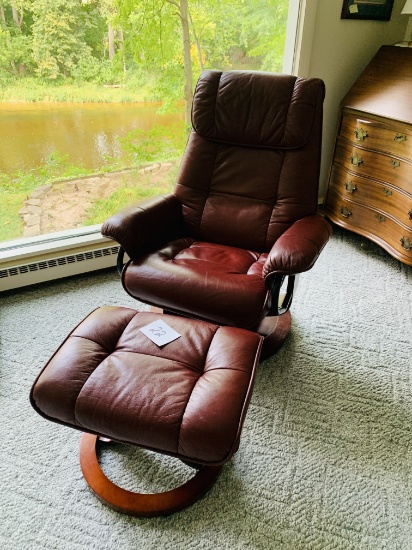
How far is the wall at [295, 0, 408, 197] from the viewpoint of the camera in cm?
232

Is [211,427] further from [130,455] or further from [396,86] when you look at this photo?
[396,86]

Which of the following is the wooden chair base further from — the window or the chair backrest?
the window

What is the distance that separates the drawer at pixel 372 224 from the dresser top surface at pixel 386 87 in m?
0.53

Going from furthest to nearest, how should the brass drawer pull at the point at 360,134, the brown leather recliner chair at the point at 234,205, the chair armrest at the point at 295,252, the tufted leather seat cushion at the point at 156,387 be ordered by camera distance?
the brass drawer pull at the point at 360,134
the brown leather recliner chair at the point at 234,205
the chair armrest at the point at 295,252
the tufted leather seat cushion at the point at 156,387

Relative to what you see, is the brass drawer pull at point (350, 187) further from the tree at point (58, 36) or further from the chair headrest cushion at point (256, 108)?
the tree at point (58, 36)

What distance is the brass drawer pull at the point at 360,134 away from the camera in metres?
2.29

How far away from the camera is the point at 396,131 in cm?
212

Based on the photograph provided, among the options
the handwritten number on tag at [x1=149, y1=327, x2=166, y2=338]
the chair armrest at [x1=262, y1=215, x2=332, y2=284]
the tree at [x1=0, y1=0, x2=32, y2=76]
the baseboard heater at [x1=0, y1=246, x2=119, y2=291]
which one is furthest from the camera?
the baseboard heater at [x1=0, y1=246, x2=119, y2=291]

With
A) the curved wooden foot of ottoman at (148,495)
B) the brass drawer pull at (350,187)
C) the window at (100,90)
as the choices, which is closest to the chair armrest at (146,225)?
the window at (100,90)

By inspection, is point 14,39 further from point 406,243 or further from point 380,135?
point 406,243

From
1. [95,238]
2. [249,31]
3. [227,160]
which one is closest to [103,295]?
[95,238]

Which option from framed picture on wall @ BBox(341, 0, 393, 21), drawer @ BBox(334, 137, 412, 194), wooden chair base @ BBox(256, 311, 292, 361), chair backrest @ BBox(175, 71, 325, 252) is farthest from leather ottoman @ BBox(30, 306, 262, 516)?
framed picture on wall @ BBox(341, 0, 393, 21)

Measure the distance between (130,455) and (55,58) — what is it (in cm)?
179

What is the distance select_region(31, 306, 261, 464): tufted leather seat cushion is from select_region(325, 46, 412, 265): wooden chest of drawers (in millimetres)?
1418
